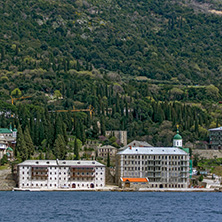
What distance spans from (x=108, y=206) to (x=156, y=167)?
126 ft

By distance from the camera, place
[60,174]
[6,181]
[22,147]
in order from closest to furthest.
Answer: [60,174] → [6,181] → [22,147]

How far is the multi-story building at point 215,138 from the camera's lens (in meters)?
192

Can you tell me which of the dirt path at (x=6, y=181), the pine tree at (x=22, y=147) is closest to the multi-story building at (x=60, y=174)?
the dirt path at (x=6, y=181)

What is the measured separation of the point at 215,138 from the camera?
193 meters

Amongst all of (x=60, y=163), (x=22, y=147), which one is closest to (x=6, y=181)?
(x=22, y=147)

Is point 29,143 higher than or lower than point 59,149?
higher

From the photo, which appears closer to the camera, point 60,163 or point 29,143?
point 60,163

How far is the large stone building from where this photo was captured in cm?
16088

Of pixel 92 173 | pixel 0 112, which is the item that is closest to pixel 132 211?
pixel 92 173

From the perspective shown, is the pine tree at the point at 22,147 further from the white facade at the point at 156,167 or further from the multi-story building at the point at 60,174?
the white facade at the point at 156,167

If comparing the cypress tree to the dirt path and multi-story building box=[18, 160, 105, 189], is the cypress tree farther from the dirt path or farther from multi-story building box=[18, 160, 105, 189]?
the dirt path

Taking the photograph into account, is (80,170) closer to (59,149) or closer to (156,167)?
(59,149)

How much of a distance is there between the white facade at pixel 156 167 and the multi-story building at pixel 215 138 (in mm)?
30879

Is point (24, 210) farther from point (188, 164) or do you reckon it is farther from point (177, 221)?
point (188, 164)
